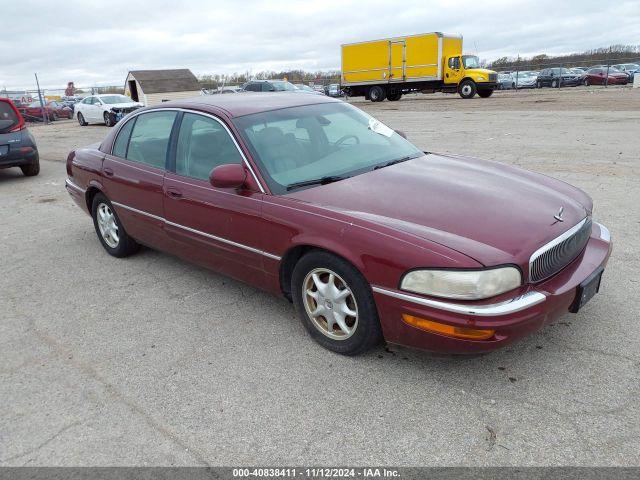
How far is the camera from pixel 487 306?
8.54 feet

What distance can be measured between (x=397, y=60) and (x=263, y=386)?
96.2 feet

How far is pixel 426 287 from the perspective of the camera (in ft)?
8.73

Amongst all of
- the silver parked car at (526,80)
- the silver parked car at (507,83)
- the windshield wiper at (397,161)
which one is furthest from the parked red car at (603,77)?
the windshield wiper at (397,161)

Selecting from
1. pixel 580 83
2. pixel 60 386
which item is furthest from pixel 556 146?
pixel 580 83

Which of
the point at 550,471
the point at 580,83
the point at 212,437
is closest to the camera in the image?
the point at 550,471

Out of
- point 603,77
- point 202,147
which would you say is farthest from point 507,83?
point 202,147

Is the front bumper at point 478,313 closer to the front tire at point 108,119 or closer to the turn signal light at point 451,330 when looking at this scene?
the turn signal light at point 451,330

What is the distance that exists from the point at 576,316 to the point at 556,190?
2.83 ft

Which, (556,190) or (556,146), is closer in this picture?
(556,190)

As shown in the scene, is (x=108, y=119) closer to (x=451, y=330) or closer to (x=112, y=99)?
→ (x=112, y=99)

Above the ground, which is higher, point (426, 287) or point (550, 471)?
point (426, 287)

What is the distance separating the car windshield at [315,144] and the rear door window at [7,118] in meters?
7.81

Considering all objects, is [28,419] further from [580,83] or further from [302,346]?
[580,83]

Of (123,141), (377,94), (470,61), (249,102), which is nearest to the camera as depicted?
(249,102)
